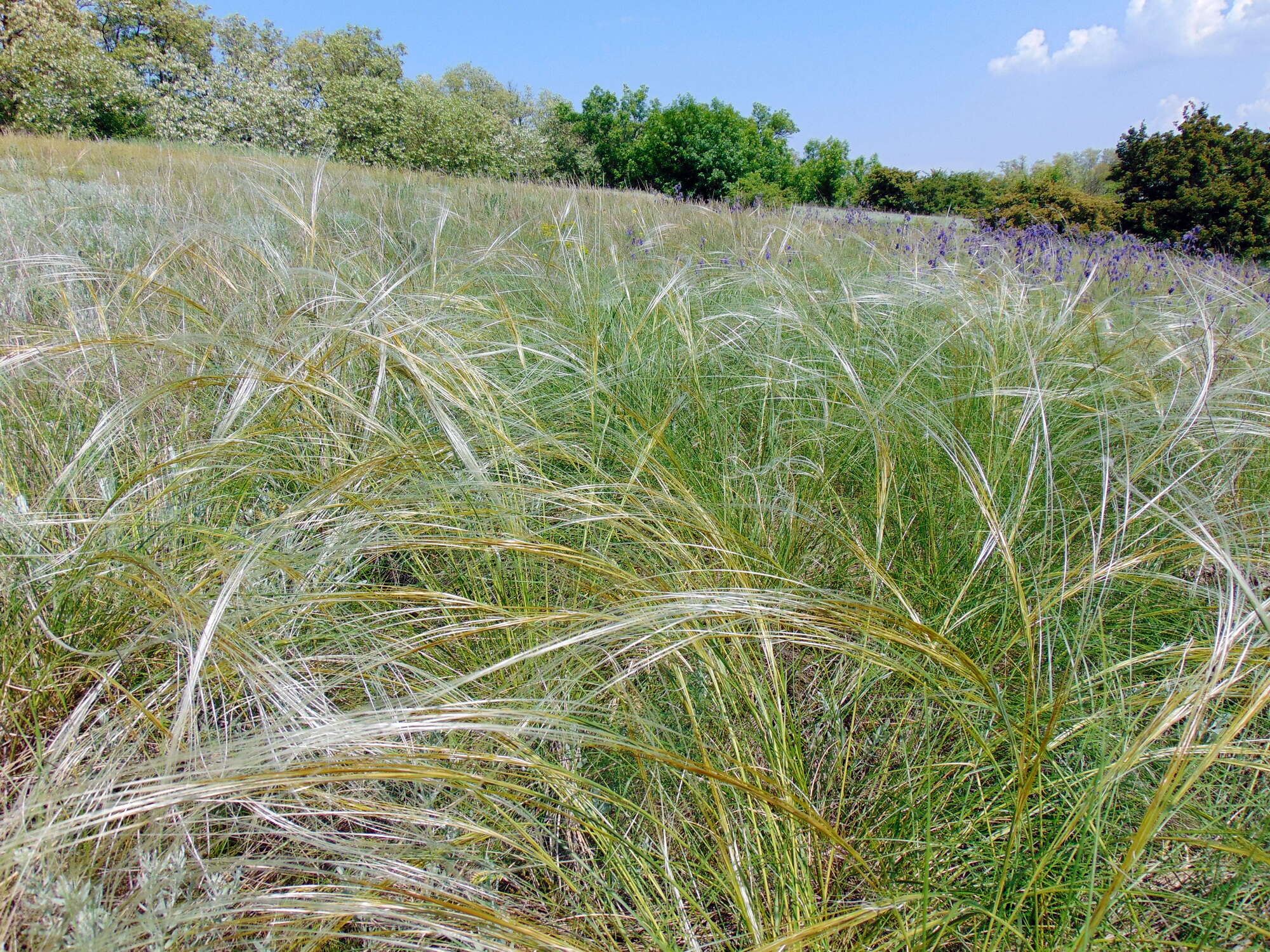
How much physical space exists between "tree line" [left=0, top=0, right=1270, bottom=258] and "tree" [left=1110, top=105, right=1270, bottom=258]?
0.02 m

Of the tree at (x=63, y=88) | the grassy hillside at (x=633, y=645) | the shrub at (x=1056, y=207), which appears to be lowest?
the grassy hillside at (x=633, y=645)

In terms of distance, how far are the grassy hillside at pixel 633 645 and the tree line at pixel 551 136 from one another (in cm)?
418

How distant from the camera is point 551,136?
3597 centimetres

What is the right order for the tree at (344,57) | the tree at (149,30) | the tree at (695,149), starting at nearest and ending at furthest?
the tree at (695,149) → the tree at (149,30) → the tree at (344,57)

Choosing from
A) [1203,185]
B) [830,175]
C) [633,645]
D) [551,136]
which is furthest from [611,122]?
[633,645]

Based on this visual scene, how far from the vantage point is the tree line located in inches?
455

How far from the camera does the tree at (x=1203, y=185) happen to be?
11234 millimetres

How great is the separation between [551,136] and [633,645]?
40017 millimetres

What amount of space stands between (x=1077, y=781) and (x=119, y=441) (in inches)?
67.8

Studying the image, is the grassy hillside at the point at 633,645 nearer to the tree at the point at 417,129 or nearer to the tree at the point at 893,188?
the tree at the point at 893,188

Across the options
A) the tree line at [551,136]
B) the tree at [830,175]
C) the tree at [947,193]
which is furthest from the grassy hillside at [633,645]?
the tree at [830,175]

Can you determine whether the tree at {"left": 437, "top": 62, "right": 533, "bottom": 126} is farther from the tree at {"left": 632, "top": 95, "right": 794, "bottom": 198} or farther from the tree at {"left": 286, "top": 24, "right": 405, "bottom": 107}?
the tree at {"left": 632, "top": 95, "right": 794, "bottom": 198}

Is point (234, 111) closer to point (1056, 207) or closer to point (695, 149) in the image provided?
point (695, 149)

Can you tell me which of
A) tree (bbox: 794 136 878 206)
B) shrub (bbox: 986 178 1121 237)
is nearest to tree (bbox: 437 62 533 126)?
tree (bbox: 794 136 878 206)
